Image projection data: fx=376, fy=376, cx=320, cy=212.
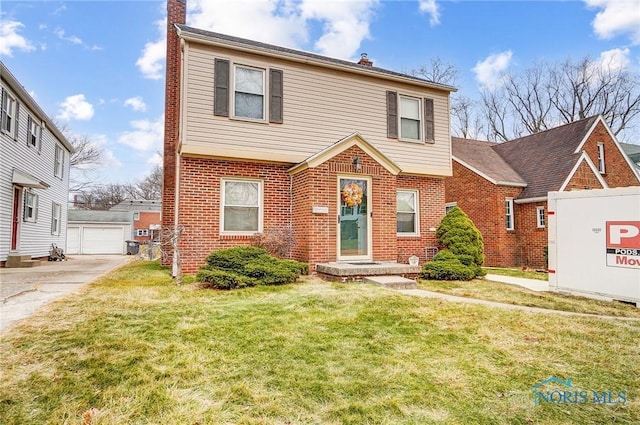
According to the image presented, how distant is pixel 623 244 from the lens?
A: 6.91 m

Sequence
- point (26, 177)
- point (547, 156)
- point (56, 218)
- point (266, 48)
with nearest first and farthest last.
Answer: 1. point (266, 48)
2. point (26, 177)
3. point (547, 156)
4. point (56, 218)

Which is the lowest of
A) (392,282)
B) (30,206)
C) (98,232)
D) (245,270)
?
(392,282)

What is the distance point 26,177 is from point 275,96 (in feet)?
31.1

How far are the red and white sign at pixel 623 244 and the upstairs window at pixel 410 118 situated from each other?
584 cm

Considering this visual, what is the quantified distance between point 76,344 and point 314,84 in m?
8.64

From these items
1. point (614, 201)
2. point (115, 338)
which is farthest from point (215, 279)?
point (614, 201)

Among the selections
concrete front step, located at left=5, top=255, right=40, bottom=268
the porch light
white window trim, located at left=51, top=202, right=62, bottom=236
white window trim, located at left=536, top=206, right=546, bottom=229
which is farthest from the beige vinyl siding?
white window trim, located at left=51, top=202, right=62, bottom=236

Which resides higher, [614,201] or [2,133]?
[2,133]

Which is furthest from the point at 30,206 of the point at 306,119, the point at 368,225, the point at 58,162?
the point at 368,225

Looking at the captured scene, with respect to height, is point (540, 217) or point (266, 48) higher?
point (266, 48)

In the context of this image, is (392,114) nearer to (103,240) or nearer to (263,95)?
(263,95)

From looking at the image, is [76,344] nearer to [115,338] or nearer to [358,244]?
[115,338]

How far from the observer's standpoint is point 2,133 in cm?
1141

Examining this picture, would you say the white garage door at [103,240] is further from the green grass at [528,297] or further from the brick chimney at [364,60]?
the green grass at [528,297]
